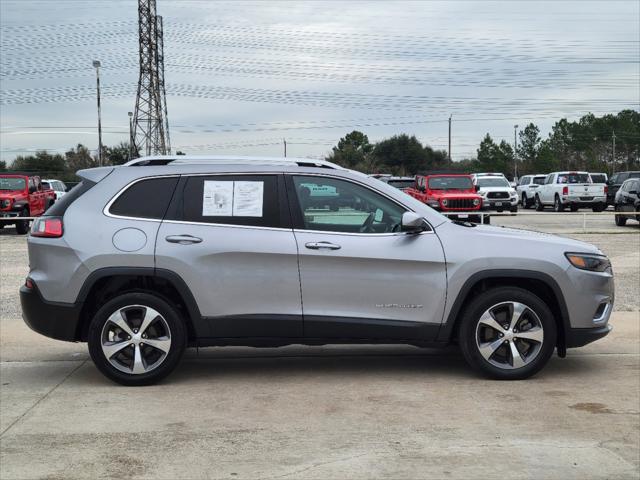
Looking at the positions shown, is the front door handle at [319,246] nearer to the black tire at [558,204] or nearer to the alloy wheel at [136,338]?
the alloy wheel at [136,338]

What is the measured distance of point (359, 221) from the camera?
621cm

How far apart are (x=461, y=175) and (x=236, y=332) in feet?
72.0

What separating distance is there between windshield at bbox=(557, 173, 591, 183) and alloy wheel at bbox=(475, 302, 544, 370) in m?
28.9

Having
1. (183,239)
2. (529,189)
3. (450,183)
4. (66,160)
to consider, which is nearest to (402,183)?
(450,183)

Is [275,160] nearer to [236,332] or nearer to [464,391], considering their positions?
[236,332]

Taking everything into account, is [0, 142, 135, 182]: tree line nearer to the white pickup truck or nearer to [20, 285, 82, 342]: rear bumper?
Answer: the white pickup truck

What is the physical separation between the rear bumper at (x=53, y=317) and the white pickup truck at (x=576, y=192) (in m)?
29.6

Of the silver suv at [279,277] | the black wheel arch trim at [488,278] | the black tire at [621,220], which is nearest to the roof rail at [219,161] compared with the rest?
the silver suv at [279,277]

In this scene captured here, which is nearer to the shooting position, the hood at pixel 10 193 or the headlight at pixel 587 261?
the headlight at pixel 587 261

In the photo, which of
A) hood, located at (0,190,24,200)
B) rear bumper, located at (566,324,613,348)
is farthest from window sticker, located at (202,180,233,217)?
hood, located at (0,190,24,200)

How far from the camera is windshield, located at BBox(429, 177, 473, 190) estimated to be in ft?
88.1

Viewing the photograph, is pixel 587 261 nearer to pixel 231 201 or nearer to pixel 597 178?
pixel 231 201

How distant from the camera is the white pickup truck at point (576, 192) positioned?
3278 centimetres

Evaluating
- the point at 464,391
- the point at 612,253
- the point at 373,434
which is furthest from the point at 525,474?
the point at 612,253
